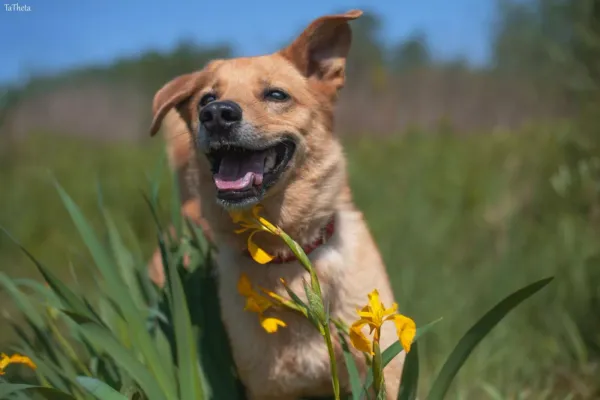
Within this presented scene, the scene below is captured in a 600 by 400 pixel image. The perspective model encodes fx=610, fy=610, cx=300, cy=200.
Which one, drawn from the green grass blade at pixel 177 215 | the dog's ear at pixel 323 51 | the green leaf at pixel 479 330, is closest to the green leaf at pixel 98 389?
the green leaf at pixel 479 330

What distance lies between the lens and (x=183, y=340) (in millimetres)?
1636

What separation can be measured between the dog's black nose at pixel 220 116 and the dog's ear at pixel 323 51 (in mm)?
456

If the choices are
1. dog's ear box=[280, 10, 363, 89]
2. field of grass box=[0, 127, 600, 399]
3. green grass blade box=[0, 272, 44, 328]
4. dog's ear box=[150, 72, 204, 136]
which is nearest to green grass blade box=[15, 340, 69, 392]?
green grass blade box=[0, 272, 44, 328]

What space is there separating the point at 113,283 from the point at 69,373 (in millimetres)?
319

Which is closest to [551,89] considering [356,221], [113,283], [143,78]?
[356,221]

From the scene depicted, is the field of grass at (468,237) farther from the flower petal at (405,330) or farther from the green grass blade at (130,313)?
the flower petal at (405,330)

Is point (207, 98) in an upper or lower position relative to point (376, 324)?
upper

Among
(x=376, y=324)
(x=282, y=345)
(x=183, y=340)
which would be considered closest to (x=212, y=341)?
(x=282, y=345)

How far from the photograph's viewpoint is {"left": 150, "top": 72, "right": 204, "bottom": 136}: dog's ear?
2.06 m

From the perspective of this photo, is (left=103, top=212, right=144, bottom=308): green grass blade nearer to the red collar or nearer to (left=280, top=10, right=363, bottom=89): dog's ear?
the red collar

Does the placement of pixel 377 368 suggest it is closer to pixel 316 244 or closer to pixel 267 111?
pixel 316 244

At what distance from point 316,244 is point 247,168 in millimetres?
344

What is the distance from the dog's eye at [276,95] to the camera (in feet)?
6.80

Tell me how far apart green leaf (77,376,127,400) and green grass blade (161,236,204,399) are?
208mm
